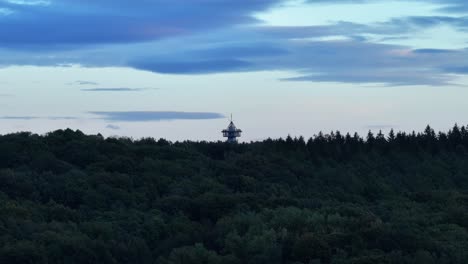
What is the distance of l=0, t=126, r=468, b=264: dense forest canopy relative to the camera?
47.5 m

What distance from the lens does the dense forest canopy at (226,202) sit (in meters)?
47.5

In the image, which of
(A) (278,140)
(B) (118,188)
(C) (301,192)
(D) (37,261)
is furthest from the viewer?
(A) (278,140)

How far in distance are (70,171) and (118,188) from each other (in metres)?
4.73

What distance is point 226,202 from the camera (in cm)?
6000

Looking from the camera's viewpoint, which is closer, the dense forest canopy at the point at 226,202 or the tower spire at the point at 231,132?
the dense forest canopy at the point at 226,202

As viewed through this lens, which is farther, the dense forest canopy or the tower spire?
the tower spire

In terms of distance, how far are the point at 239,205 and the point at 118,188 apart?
8862mm

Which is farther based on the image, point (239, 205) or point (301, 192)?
point (301, 192)

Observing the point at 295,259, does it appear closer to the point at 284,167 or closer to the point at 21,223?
the point at 21,223

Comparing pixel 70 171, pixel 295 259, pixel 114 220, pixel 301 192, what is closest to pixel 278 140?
pixel 301 192

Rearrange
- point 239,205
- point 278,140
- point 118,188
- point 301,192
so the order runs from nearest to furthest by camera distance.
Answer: point 239,205 → point 118,188 → point 301,192 → point 278,140

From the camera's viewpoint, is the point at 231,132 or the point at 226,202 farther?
the point at 231,132

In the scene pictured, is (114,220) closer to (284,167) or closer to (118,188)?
(118,188)

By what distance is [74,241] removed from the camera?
157 ft
